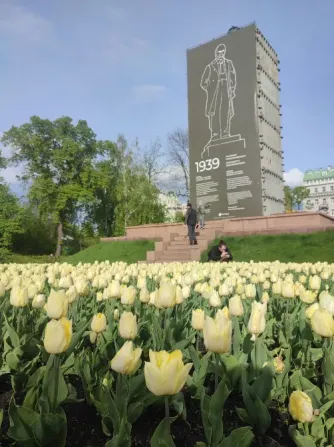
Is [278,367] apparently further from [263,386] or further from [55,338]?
[55,338]

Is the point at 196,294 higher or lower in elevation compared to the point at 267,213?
lower

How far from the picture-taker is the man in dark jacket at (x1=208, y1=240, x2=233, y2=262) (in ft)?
31.9

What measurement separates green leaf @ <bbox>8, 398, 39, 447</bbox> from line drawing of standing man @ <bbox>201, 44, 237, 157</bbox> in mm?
19274

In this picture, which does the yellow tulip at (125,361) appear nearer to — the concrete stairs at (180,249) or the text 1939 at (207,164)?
the concrete stairs at (180,249)

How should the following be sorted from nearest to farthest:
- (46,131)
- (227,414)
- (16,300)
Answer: (227,414)
(16,300)
(46,131)

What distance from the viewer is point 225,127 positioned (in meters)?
19.5

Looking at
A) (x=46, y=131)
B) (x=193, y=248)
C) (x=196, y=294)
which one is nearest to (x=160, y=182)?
(x=46, y=131)

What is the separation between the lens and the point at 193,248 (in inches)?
550

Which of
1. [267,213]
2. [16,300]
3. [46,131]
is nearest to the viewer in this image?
[16,300]

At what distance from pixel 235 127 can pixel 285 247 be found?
337 inches

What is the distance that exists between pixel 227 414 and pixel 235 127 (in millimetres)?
18877

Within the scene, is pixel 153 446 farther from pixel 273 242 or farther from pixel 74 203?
pixel 74 203

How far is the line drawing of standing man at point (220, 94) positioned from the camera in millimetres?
19547

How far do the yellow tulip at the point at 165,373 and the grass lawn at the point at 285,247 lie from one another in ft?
37.1
